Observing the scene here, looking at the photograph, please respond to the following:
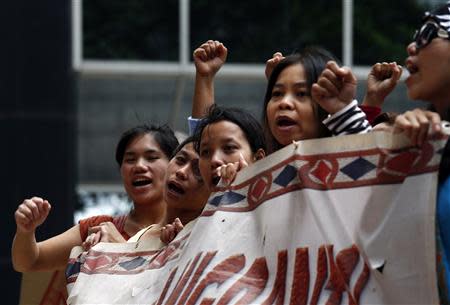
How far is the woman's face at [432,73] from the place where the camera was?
4320mm

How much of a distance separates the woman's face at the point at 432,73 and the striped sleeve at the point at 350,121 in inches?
7.7

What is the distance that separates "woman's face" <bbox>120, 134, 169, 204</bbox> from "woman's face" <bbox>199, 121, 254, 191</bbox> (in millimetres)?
984

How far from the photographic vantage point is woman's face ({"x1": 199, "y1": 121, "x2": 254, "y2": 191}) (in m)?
5.41

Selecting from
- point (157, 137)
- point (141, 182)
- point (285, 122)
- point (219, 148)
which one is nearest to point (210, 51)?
point (157, 137)

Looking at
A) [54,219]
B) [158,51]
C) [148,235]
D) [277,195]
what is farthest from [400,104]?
[277,195]

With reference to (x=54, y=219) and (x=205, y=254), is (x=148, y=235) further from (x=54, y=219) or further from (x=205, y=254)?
(x=54, y=219)

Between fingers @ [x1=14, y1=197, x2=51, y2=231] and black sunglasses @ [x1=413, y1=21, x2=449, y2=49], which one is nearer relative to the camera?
black sunglasses @ [x1=413, y1=21, x2=449, y2=49]

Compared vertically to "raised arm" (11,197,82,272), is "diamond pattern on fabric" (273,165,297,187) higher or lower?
higher

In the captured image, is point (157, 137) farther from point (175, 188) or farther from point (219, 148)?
point (219, 148)

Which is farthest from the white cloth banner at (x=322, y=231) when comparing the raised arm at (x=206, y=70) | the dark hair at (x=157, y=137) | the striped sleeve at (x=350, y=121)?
the dark hair at (x=157, y=137)

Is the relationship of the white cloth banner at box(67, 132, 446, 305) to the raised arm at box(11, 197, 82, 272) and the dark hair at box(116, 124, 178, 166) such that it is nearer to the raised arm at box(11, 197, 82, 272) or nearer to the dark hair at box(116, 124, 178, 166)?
the raised arm at box(11, 197, 82, 272)

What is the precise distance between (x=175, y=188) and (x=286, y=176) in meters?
1.39

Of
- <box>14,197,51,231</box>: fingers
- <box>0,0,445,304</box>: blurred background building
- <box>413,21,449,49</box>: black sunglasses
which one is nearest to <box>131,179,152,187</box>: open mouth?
<box>14,197,51,231</box>: fingers

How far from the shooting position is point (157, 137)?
21.9 ft
